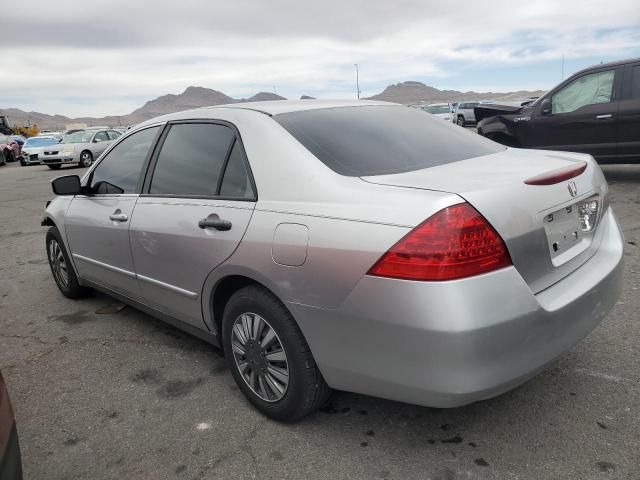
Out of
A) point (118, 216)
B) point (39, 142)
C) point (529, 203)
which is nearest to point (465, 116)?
point (39, 142)

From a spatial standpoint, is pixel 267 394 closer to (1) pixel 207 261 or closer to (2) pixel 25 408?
(1) pixel 207 261

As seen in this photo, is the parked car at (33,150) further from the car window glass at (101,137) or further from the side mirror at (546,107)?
the side mirror at (546,107)

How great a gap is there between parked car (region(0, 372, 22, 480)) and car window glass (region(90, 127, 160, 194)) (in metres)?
2.06

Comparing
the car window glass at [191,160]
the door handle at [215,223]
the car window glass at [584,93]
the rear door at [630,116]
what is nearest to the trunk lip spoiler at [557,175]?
the door handle at [215,223]

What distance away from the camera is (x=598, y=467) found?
7.32ft

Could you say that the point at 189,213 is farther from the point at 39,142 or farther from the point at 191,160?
the point at 39,142

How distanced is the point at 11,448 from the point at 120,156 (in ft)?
8.69

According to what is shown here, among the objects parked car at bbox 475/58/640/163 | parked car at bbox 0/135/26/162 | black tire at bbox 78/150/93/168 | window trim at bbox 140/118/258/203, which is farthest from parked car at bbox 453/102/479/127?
window trim at bbox 140/118/258/203

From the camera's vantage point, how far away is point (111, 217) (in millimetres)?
3723

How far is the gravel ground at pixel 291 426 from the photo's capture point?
2.35 metres

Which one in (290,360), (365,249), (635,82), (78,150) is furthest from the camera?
(78,150)

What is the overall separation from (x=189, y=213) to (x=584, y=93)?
24.6 feet

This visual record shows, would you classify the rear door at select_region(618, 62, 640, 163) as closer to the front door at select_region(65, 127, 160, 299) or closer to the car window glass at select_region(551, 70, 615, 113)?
the car window glass at select_region(551, 70, 615, 113)

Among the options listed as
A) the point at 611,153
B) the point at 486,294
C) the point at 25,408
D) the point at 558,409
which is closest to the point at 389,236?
the point at 486,294
